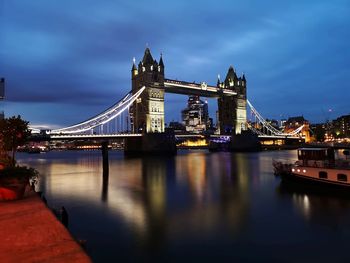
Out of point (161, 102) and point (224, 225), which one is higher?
point (161, 102)

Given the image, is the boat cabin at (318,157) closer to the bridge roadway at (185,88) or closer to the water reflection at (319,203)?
the water reflection at (319,203)

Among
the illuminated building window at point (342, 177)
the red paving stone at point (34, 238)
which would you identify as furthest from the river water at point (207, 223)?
the red paving stone at point (34, 238)

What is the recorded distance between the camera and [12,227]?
8820mm

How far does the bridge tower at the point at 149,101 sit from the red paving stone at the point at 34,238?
7045 centimetres

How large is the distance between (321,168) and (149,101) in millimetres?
59660

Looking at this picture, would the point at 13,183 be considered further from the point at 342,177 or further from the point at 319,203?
the point at 342,177

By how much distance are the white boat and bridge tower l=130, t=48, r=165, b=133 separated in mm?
55183

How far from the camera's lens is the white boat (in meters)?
24.4

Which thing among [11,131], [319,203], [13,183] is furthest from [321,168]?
[11,131]

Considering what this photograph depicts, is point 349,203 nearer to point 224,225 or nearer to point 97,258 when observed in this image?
point 224,225

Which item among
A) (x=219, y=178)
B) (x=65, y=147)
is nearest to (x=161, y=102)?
(x=219, y=178)

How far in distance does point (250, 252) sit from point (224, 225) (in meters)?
3.73

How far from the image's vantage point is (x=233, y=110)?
11300 centimetres

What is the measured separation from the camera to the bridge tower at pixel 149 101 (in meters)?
82.4
